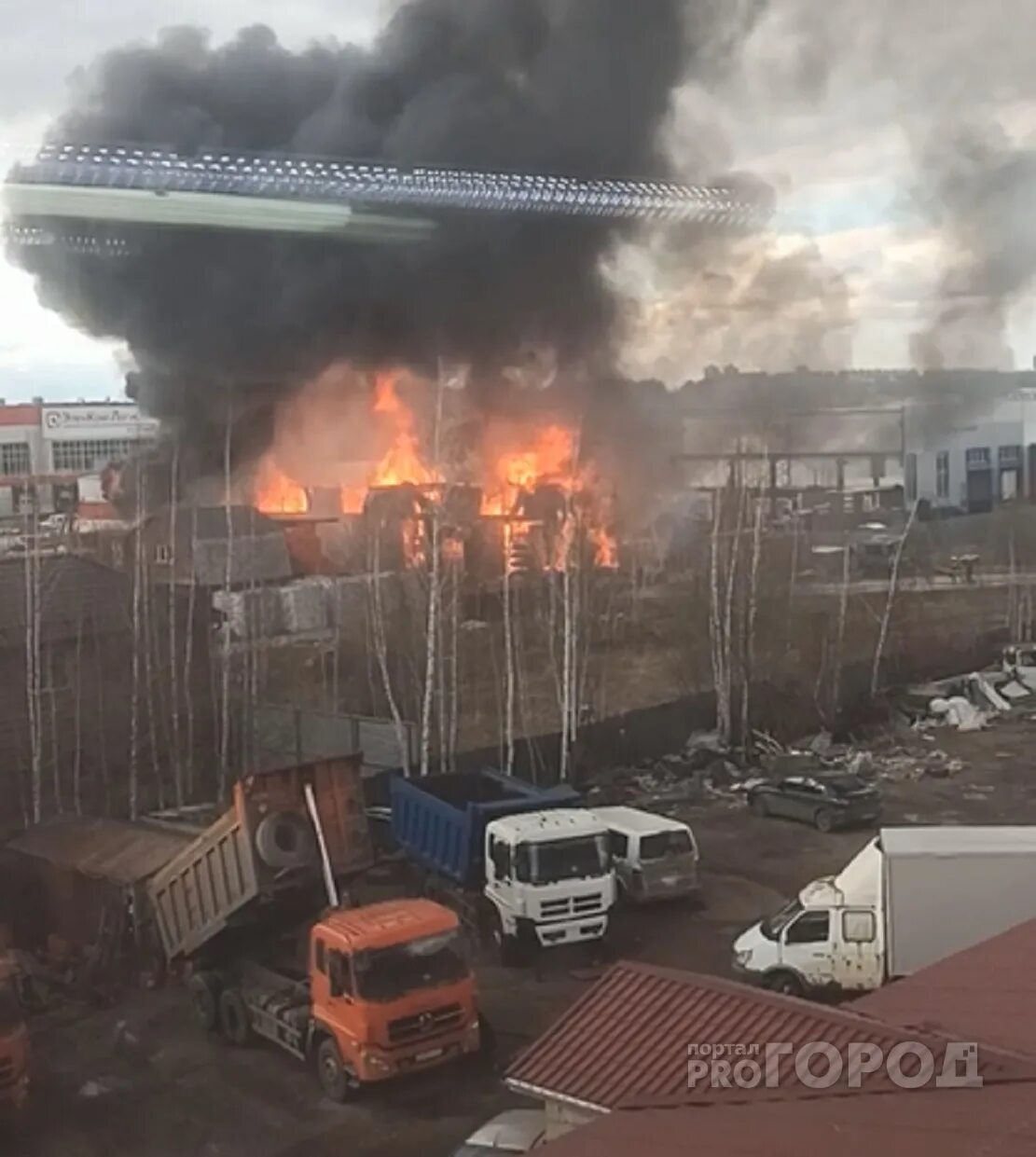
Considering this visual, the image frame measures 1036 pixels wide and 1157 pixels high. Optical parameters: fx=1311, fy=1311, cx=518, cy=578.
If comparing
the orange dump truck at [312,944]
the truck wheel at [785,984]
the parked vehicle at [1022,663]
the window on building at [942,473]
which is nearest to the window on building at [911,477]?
the window on building at [942,473]

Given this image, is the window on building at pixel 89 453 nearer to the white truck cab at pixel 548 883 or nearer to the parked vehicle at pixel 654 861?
the parked vehicle at pixel 654 861

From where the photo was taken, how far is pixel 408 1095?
3.62 meters

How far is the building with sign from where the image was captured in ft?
29.0

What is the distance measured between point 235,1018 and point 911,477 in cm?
955

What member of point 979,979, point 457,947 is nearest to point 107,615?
point 457,947

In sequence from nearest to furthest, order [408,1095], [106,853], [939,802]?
[408,1095] < [106,853] < [939,802]

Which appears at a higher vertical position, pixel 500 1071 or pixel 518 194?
pixel 518 194

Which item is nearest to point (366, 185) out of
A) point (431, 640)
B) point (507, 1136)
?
point (431, 640)

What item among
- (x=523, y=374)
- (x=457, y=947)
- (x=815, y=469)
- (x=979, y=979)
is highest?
(x=523, y=374)

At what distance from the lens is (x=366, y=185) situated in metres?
9.45

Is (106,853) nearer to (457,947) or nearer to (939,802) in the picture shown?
(457,947)

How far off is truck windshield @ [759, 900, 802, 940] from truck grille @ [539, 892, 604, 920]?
0.59 metres

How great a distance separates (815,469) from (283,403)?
501 centimetres

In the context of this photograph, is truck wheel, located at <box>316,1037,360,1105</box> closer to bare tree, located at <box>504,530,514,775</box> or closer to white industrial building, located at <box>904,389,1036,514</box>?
bare tree, located at <box>504,530,514,775</box>
